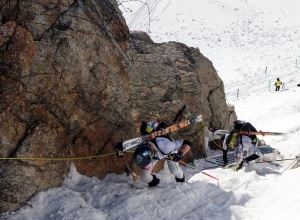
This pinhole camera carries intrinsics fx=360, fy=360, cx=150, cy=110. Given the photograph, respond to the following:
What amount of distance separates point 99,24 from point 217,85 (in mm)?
6318

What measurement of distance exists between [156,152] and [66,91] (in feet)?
6.77

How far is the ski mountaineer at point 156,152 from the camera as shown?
258 inches

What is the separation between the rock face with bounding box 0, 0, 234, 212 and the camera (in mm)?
5785

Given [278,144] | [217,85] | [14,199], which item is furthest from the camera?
[278,144]

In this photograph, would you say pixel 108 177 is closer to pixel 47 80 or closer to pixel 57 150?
pixel 57 150

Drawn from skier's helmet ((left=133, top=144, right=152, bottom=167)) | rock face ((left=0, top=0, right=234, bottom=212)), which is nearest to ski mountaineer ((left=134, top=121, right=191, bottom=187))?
skier's helmet ((left=133, top=144, right=152, bottom=167))

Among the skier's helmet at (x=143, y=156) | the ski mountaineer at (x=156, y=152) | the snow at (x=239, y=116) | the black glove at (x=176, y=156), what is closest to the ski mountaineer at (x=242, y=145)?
the snow at (x=239, y=116)

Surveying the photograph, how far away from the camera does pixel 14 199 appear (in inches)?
220

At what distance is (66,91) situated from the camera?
21.9 feet

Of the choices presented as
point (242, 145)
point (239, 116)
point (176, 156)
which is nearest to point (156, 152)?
point (176, 156)

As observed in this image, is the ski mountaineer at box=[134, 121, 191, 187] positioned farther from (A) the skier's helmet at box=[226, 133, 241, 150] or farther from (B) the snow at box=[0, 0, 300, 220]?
(A) the skier's helmet at box=[226, 133, 241, 150]

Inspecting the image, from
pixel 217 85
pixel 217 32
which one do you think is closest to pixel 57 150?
pixel 217 85

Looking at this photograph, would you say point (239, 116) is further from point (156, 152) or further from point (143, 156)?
point (143, 156)

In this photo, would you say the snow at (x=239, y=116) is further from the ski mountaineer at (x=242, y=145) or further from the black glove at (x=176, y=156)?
the black glove at (x=176, y=156)
